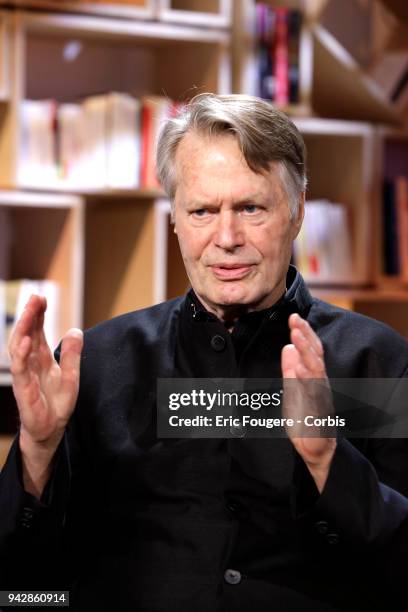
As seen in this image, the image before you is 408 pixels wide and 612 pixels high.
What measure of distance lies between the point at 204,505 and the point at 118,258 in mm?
1676

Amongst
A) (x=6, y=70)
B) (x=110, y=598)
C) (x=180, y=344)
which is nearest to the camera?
(x=110, y=598)

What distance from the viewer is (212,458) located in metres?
Answer: 1.33

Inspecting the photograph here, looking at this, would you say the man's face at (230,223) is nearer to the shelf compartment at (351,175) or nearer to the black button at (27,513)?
the black button at (27,513)

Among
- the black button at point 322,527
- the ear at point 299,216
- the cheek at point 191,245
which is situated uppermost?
the ear at point 299,216

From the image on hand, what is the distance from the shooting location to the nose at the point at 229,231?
4.32 ft

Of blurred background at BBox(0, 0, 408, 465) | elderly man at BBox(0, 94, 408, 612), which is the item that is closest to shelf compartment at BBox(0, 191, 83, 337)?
blurred background at BBox(0, 0, 408, 465)

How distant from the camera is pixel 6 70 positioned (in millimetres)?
2592

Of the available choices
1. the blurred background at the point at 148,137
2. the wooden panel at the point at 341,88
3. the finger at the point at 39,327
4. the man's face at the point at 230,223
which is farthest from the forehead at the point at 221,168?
the wooden panel at the point at 341,88

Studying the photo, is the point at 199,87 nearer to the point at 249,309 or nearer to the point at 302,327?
the point at 249,309

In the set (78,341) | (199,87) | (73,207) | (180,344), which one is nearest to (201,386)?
(180,344)

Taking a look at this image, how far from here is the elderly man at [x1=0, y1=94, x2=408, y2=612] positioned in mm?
1197

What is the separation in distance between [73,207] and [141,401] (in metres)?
1.40

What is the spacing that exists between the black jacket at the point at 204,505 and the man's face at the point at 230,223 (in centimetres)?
5

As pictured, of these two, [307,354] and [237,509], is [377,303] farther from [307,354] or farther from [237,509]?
[307,354]
